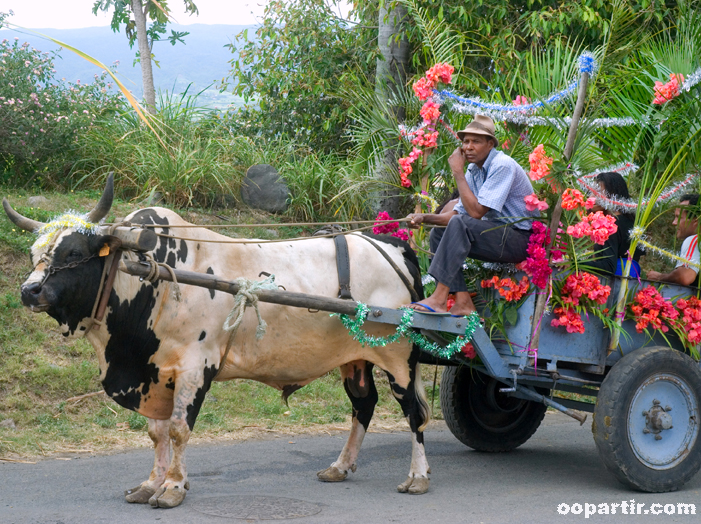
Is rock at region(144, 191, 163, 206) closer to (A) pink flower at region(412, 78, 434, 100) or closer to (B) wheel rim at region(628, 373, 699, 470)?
(A) pink flower at region(412, 78, 434, 100)

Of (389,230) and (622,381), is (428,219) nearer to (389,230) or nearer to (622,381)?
(389,230)

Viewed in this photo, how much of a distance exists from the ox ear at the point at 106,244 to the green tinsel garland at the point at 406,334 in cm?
141

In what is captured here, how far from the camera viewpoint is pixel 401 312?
485 cm

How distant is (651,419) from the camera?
504cm

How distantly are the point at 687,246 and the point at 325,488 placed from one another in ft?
10.3

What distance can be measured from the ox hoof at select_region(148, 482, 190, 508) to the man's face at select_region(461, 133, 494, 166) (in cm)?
285

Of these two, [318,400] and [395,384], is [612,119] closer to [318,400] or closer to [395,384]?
[395,384]

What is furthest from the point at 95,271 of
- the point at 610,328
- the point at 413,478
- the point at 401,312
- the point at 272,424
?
the point at 610,328

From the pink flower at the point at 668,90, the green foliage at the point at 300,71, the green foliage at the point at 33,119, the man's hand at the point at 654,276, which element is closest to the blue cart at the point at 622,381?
the man's hand at the point at 654,276

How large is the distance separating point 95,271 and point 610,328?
11.0 ft

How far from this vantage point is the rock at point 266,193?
33.0 ft

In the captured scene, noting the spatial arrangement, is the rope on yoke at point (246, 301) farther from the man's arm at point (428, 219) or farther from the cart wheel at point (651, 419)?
the cart wheel at point (651, 419)

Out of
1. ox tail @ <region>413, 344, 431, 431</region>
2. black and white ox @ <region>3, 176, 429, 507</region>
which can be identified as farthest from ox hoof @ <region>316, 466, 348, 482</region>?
ox tail @ <region>413, 344, 431, 431</region>

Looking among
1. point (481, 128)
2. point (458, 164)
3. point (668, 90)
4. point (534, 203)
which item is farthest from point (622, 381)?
point (668, 90)
